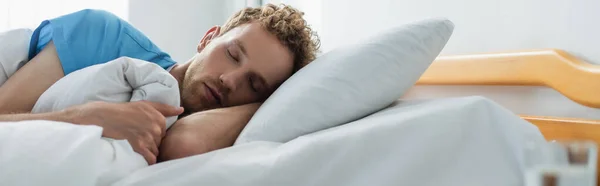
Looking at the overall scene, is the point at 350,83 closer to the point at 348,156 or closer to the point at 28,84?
the point at 348,156

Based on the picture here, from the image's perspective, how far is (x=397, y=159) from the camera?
60 centimetres

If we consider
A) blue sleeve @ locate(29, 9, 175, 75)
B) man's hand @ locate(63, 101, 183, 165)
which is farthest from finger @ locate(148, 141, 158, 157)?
blue sleeve @ locate(29, 9, 175, 75)

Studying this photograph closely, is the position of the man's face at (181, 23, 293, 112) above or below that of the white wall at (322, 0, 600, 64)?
below

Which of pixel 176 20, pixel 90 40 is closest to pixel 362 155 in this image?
pixel 90 40

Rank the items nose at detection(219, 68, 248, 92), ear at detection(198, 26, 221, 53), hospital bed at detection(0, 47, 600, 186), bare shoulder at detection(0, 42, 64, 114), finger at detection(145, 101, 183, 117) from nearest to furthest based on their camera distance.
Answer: hospital bed at detection(0, 47, 600, 186)
finger at detection(145, 101, 183, 117)
bare shoulder at detection(0, 42, 64, 114)
nose at detection(219, 68, 248, 92)
ear at detection(198, 26, 221, 53)

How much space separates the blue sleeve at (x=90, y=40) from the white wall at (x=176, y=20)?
917mm

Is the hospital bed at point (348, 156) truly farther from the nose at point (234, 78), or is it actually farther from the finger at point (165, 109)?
the nose at point (234, 78)

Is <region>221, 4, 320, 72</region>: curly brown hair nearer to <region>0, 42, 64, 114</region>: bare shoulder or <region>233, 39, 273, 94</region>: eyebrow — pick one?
<region>233, 39, 273, 94</region>: eyebrow

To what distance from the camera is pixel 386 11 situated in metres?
1.34

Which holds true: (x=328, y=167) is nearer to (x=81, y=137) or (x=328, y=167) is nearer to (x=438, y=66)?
(x=81, y=137)

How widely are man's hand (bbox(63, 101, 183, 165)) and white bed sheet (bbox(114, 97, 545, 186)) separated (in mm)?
118

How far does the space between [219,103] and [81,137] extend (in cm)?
54

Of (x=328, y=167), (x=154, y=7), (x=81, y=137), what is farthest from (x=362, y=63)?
(x=154, y=7)

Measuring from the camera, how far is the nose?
3.57ft
